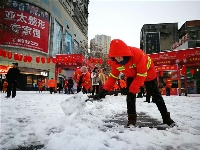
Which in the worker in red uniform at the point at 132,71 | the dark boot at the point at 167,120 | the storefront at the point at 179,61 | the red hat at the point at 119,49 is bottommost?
the dark boot at the point at 167,120

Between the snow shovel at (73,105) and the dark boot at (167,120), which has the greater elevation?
the snow shovel at (73,105)

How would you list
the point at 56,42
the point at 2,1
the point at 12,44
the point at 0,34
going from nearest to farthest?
the point at 2,1
the point at 0,34
the point at 12,44
the point at 56,42

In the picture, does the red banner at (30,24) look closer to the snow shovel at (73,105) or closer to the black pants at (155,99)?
the snow shovel at (73,105)

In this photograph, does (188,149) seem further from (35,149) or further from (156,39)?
(156,39)

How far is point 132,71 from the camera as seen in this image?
315 centimetres

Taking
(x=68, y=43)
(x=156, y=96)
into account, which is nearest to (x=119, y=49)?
(x=156, y=96)

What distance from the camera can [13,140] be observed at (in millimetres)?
2236

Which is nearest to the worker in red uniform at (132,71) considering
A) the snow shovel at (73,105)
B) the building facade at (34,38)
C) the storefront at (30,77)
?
the snow shovel at (73,105)

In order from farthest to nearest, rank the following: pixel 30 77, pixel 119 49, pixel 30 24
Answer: pixel 30 77 → pixel 30 24 → pixel 119 49

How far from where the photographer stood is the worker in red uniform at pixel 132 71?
293 cm

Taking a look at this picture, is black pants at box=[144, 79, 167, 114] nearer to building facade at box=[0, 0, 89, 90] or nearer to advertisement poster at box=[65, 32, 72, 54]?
building facade at box=[0, 0, 89, 90]

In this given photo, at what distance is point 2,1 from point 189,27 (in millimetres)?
49343

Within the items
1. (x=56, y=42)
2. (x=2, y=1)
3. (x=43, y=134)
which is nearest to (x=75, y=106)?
(x=43, y=134)

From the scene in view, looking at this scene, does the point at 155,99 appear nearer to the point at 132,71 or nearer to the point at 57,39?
the point at 132,71
